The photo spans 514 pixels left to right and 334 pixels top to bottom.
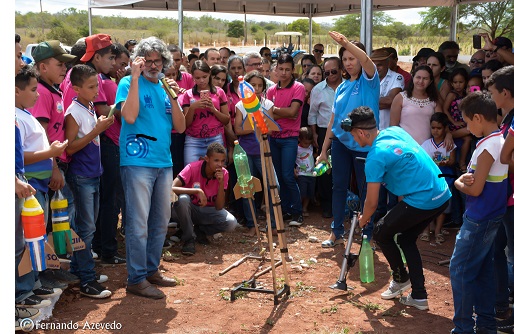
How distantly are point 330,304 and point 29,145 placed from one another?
9.16 feet

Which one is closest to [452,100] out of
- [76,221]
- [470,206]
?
[470,206]

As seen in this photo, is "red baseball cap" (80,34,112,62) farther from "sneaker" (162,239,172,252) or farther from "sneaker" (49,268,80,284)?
"sneaker" (162,239,172,252)

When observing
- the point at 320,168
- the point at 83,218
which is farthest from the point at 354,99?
the point at 83,218

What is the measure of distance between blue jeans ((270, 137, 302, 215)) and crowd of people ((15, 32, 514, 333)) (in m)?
0.02

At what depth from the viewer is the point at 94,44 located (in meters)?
5.62

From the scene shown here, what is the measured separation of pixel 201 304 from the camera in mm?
4992

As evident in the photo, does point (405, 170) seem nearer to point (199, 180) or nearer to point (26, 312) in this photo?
point (199, 180)

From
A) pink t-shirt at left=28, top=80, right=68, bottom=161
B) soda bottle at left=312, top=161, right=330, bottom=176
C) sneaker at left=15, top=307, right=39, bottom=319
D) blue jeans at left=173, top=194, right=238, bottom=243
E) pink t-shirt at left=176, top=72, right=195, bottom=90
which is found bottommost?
sneaker at left=15, top=307, right=39, bottom=319

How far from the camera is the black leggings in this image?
4711 mm

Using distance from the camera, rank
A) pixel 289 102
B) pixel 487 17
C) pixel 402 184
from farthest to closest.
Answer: pixel 487 17 → pixel 289 102 → pixel 402 184

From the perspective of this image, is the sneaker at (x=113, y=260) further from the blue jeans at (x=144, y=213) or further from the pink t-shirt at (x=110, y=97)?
the pink t-shirt at (x=110, y=97)

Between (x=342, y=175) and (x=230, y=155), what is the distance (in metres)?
1.70

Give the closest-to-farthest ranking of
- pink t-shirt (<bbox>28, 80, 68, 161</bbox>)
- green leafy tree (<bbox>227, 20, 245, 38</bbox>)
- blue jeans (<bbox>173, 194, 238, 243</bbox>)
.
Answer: pink t-shirt (<bbox>28, 80, 68, 161</bbox>)
blue jeans (<bbox>173, 194, 238, 243</bbox>)
green leafy tree (<bbox>227, 20, 245, 38</bbox>)

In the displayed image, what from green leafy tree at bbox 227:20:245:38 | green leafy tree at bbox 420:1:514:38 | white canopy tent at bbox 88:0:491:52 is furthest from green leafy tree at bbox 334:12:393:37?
white canopy tent at bbox 88:0:491:52
